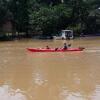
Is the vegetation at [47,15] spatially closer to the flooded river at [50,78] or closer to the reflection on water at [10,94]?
the flooded river at [50,78]

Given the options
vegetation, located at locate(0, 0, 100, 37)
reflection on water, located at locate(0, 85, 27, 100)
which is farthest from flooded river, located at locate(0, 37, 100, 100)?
vegetation, located at locate(0, 0, 100, 37)

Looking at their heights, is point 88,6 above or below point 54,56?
above

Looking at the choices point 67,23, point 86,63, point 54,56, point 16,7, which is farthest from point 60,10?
point 86,63

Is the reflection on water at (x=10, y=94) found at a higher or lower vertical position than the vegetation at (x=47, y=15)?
lower

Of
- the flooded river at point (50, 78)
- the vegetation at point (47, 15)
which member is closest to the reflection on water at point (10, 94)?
the flooded river at point (50, 78)

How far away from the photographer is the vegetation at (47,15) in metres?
51.0

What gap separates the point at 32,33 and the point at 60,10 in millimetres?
5139

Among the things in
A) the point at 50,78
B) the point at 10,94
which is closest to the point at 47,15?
the point at 50,78

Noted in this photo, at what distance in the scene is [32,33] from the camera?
53625mm

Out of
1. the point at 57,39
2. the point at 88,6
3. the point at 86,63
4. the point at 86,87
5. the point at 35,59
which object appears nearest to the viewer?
the point at 86,87

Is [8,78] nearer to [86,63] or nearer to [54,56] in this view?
[86,63]

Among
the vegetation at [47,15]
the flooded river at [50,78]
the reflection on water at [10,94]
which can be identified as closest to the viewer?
the reflection on water at [10,94]

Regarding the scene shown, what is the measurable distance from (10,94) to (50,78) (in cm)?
398

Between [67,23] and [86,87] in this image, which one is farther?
[67,23]
